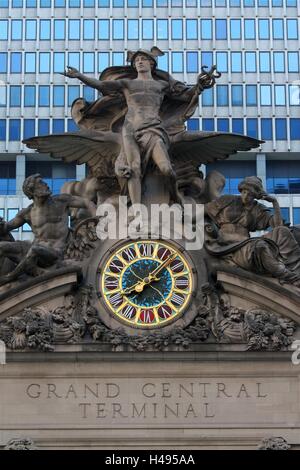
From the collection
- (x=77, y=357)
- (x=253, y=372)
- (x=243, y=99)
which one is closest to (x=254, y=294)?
(x=253, y=372)

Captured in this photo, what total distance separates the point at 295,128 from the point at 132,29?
8.23 m

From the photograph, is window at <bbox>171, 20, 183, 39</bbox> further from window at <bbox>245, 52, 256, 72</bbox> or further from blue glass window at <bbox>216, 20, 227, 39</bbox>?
window at <bbox>245, 52, 256, 72</bbox>

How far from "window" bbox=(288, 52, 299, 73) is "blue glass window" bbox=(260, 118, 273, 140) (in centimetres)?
240

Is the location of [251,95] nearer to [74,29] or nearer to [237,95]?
[237,95]

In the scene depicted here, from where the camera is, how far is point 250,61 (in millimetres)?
75812

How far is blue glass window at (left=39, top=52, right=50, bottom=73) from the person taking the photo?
249ft

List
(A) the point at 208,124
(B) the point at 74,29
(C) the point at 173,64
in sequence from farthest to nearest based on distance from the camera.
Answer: (B) the point at 74,29
(C) the point at 173,64
(A) the point at 208,124

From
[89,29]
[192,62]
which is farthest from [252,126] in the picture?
[89,29]

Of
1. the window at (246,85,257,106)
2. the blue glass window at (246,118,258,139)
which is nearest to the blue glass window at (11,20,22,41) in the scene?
the window at (246,85,257,106)

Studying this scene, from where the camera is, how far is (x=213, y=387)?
42062 millimetres

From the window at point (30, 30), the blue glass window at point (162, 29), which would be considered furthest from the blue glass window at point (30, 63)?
the blue glass window at point (162, 29)
